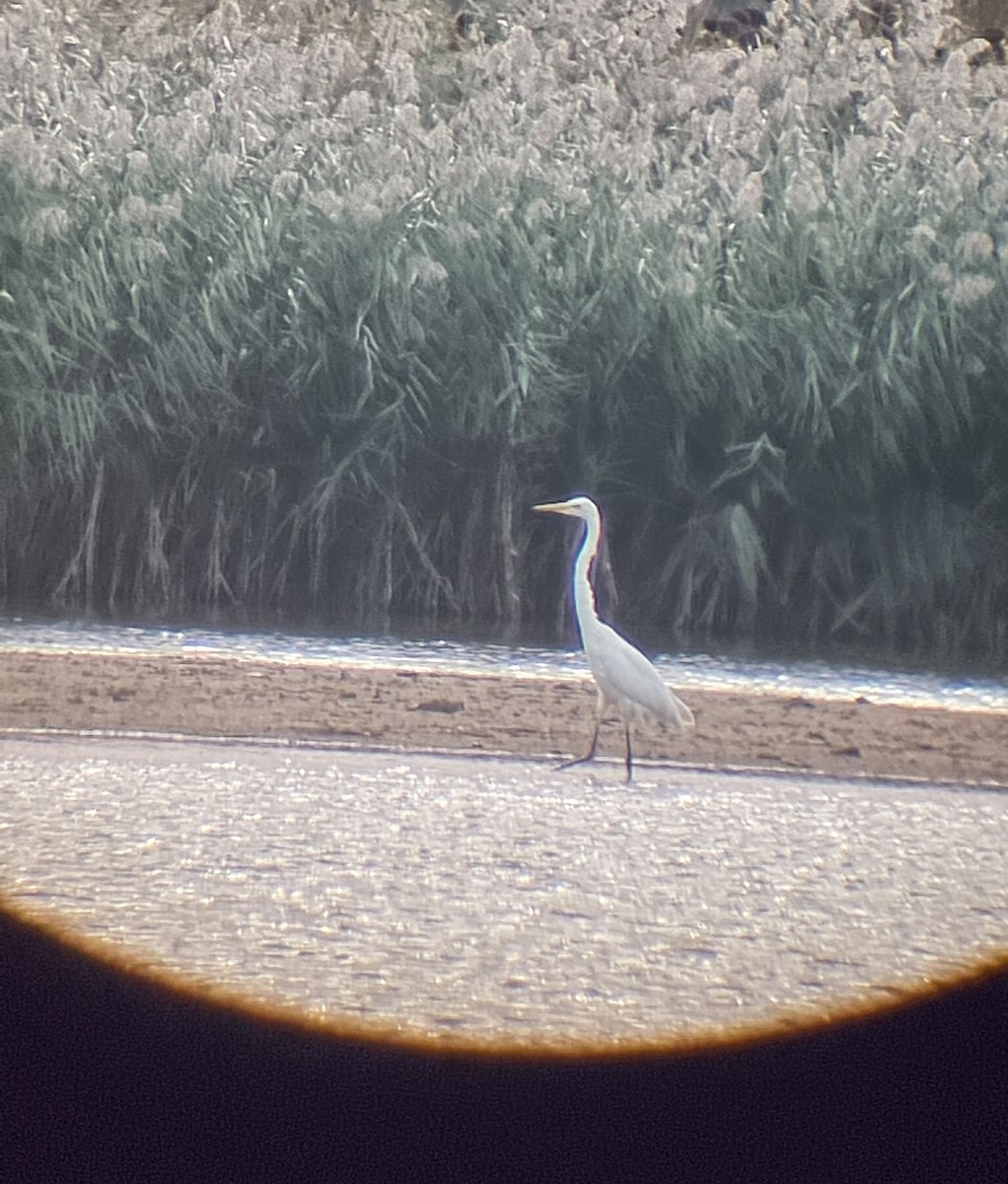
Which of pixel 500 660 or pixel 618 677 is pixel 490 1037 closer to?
pixel 618 677

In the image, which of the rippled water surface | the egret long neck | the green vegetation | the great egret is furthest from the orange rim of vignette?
the green vegetation

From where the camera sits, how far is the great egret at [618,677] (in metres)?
1.85

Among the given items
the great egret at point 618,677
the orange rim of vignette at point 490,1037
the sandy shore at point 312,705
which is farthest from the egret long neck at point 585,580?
the orange rim of vignette at point 490,1037

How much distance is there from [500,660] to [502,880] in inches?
26.4

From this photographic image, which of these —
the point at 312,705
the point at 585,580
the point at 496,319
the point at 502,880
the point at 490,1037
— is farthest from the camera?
the point at 496,319

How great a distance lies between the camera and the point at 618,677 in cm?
190

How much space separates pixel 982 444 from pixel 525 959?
1.48 metres

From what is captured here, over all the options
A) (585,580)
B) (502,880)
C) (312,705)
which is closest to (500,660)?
(585,580)

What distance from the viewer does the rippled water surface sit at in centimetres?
112

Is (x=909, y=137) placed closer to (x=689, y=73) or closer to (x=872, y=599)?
(x=689, y=73)

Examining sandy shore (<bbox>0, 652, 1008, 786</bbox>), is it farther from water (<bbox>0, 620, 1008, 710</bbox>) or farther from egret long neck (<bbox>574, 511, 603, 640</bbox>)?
egret long neck (<bbox>574, 511, 603, 640</bbox>)

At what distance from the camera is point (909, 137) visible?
2.51 meters

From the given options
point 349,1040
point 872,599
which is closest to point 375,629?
point 872,599

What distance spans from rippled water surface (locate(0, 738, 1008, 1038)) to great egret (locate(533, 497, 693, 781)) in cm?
7
